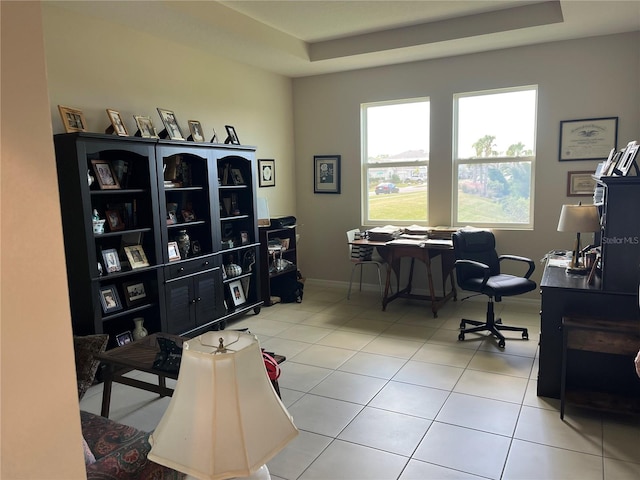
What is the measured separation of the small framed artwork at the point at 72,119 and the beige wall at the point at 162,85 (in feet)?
0.42

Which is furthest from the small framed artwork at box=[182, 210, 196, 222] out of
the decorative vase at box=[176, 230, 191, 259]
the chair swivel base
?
the chair swivel base

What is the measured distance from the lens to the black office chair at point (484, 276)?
3.99 m

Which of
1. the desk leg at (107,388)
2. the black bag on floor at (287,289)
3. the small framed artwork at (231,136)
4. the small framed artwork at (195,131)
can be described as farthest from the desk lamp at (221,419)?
the black bag on floor at (287,289)

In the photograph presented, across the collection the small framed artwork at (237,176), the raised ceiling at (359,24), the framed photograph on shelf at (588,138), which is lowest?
the small framed artwork at (237,176)

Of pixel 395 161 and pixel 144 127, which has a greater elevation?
pixel 144 127

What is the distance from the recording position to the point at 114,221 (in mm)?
3641

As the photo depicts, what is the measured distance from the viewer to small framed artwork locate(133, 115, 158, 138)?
153 inches

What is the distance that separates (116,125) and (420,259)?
3049mm

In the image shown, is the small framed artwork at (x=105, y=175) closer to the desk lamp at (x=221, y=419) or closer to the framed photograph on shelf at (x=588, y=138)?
the desk lamp at (x=221, y=419)

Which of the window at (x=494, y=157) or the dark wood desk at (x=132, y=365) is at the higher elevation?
the window at (x=494, y=157)

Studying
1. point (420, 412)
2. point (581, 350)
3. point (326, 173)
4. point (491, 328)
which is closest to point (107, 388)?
point (420, 412)

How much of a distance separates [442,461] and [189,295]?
8.37 ft

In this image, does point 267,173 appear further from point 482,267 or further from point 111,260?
point 482,267

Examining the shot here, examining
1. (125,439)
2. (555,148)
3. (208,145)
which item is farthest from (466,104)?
(125,439)
